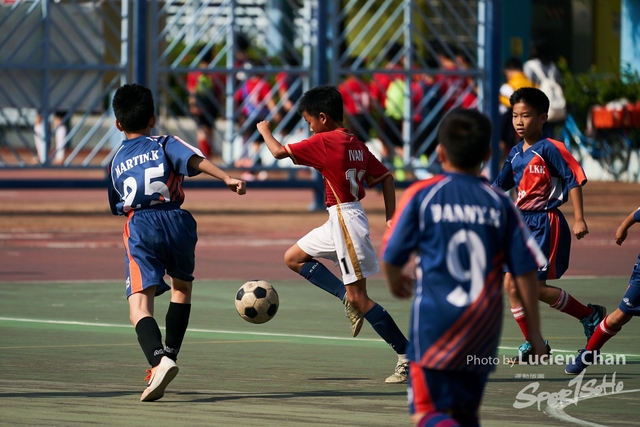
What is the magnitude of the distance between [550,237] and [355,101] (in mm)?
11074

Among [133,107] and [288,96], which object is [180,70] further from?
[133,107]

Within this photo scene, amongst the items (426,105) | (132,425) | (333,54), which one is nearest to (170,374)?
(132,425)

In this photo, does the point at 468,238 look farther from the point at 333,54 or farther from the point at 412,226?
the point at 333,54

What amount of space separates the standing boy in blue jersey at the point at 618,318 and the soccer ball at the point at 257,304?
185cm

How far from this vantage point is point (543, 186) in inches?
316

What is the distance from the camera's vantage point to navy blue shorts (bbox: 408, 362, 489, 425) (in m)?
4.52

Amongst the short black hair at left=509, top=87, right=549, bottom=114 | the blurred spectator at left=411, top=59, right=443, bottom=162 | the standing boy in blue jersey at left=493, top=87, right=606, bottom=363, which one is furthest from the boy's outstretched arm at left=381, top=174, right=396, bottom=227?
the blurred spectator at left=411, top=59, right=443, bottom=162

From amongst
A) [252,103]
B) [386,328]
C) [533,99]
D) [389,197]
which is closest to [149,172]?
[389,197]

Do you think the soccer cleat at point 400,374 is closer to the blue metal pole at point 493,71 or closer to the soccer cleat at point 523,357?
the soccer cleat at point 523,357

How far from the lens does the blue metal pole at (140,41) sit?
57.0 feet

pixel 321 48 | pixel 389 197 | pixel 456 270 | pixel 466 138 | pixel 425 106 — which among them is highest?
pixel 466 138

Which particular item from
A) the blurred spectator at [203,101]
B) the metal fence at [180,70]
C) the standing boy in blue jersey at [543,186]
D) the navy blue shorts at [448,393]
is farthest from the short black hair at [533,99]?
the blurred spectator at [203,101]

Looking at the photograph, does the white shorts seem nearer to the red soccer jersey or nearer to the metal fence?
the red soccer jersey

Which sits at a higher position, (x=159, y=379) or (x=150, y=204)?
(x=150, y=204)
